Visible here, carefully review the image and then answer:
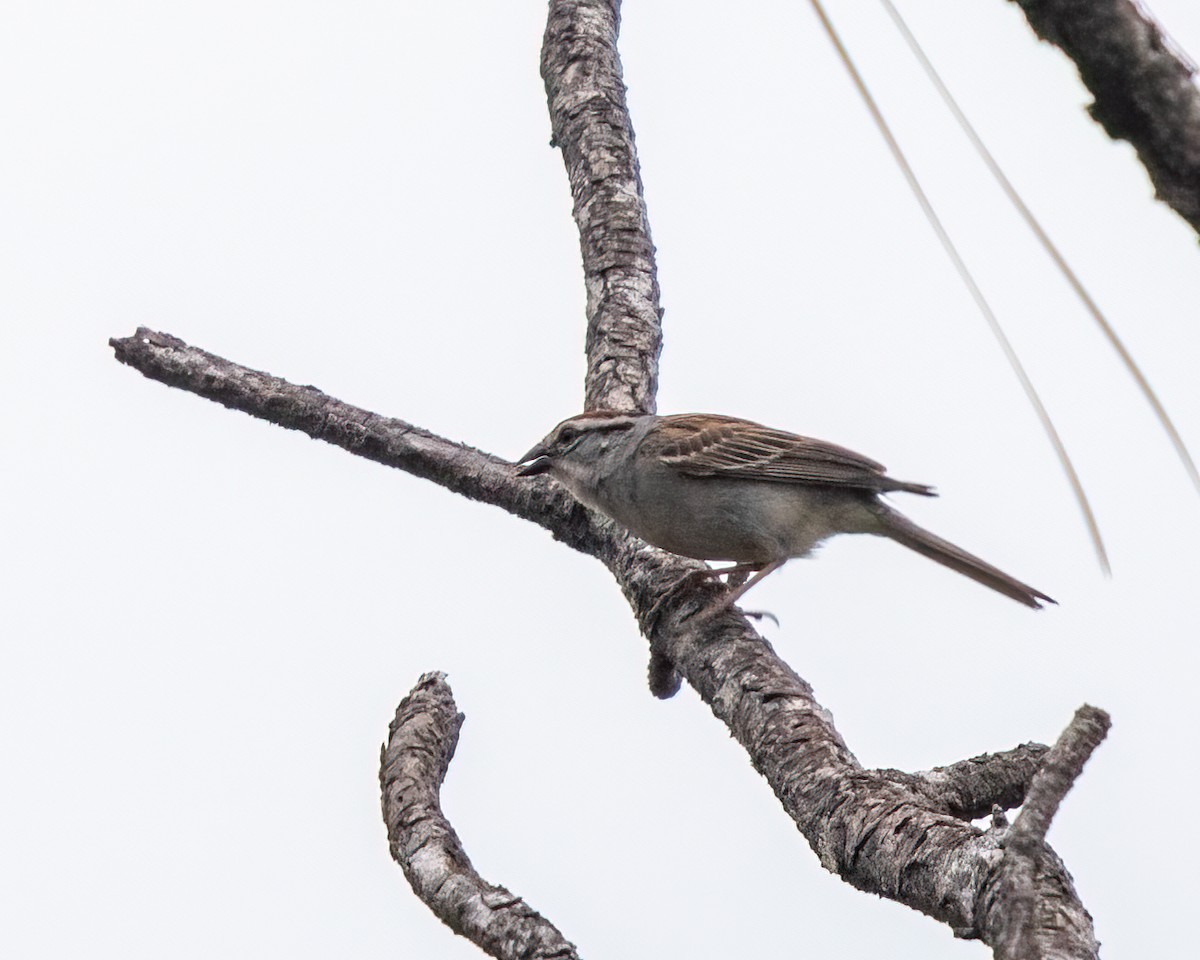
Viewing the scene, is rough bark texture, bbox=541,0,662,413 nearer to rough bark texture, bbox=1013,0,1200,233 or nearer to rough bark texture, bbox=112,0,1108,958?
rough bark texture, bbox=112,0,1108,958

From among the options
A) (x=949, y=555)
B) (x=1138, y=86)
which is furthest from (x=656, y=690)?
(x=1138, y=86)

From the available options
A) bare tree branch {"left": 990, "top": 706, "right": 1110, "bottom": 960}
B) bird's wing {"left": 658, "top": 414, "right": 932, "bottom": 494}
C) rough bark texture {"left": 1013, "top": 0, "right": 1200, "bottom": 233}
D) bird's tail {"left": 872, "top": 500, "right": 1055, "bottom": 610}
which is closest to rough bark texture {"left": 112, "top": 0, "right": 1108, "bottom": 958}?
bare tree branch {"left": 990, "top": 706, "right": 1110, "bottom": 960}

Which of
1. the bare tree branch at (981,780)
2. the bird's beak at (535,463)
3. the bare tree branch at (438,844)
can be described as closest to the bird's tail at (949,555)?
the bird's beak at (535,463)

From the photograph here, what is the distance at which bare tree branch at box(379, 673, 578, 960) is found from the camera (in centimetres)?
256

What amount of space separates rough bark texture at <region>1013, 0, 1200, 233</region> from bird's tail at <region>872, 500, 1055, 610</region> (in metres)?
4.67

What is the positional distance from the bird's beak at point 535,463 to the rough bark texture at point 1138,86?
4.08m

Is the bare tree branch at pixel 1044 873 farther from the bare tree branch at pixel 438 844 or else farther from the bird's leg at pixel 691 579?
the bird's leg at pixel 691 579

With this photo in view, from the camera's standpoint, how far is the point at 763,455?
19.2ft

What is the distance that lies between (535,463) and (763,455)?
1.19 meters

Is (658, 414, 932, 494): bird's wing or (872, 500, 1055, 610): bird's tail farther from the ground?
(658, 414, 932, 494): bird's wing

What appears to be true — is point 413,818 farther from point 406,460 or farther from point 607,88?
point 607,88

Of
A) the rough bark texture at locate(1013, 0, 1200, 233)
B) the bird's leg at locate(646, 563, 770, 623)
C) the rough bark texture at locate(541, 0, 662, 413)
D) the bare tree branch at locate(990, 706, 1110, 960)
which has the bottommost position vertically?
the bare tree branch at locate(990, 706, 1110, 960)

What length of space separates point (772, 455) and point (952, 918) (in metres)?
3.73

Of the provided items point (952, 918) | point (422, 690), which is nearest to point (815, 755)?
point (952, 918)
